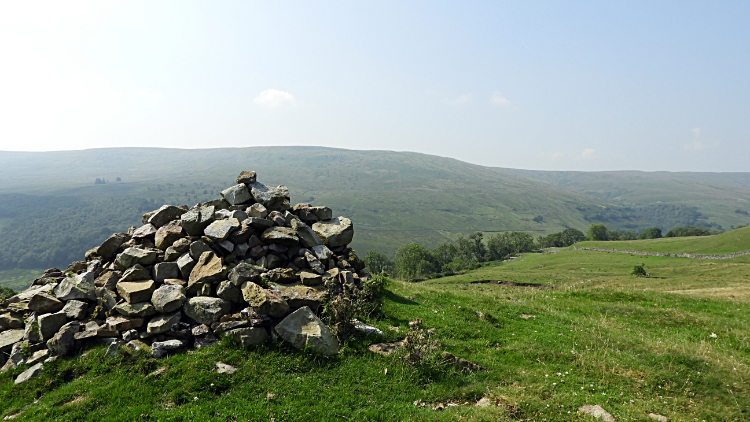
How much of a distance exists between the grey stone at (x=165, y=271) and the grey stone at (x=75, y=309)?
9.75ft

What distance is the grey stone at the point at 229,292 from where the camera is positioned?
15598 mm

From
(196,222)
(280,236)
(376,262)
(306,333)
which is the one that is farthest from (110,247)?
(376,262)

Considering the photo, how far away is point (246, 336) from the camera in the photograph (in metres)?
14.0

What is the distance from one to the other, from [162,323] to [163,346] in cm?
109

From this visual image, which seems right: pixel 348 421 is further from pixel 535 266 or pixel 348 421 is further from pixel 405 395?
pixel 535 266

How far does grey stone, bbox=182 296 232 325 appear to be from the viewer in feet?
49.1

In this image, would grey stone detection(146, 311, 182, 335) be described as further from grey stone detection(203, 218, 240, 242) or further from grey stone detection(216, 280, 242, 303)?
grey stone detection(203, 218, 240, 242)

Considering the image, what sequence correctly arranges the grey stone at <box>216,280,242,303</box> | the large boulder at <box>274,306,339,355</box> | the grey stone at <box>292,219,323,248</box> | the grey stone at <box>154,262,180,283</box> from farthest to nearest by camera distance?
the grey stone at <box>292,219,323,248</box>, the grey stone at <box>154,262,180,283</box>, the grey stone at <box>216,280,242,303</box>, the large boulder at <box>274,306,339,355</box>

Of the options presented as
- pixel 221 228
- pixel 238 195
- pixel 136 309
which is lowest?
pixel 136 309

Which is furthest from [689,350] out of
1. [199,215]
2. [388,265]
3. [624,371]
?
[388,265]

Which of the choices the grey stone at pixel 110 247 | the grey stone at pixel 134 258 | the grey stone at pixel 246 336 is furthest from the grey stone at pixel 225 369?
the grey stone at pixel 110 247

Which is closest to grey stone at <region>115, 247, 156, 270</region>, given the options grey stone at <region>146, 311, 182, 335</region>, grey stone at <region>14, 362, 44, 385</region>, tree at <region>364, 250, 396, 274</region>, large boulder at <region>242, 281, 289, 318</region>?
grey stone at <region>146, 311, 182, 335</region>

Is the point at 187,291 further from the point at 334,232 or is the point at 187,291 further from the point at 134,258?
the point at 334,232

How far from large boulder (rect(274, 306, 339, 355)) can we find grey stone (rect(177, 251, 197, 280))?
5838 mm
